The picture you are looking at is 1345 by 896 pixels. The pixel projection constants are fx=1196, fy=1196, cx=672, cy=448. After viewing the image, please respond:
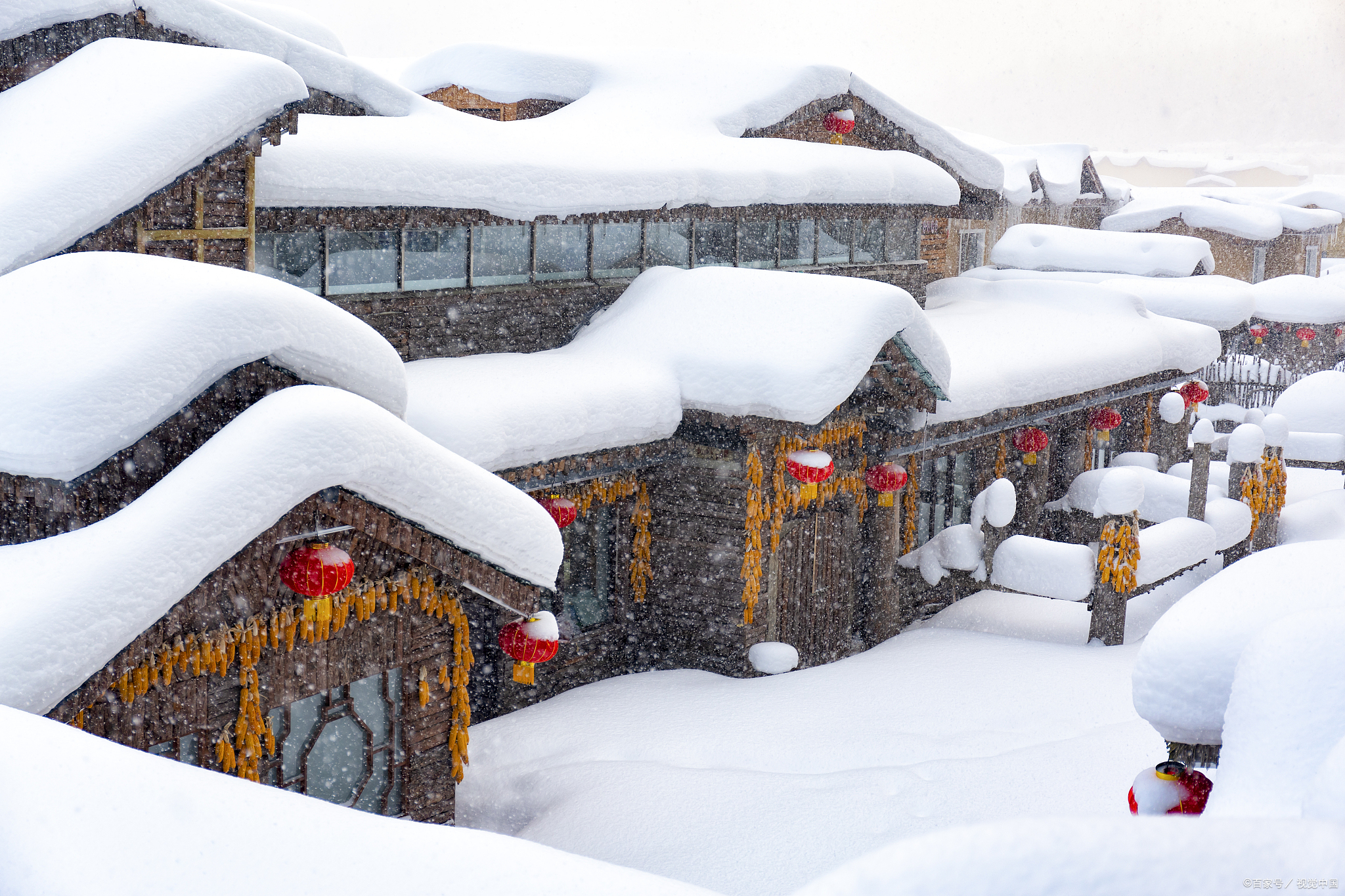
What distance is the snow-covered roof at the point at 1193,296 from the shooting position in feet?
67.5

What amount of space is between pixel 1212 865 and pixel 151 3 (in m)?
8.89

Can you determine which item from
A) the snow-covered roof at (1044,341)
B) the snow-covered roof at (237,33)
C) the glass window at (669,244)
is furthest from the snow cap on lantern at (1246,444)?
the snow-covered roof at (237,33)

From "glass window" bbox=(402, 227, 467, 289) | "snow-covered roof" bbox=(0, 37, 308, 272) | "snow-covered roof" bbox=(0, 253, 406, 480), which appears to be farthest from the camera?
"glass window" bbox=(402, 227, 467, 289)

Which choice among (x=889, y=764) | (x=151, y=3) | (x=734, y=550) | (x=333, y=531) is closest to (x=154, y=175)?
(x=151, y=3)

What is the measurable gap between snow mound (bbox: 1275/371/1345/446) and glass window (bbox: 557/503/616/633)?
1296 centimetres

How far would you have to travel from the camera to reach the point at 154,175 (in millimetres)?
7137

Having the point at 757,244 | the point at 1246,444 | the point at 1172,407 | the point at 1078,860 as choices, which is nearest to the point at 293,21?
the point at 757,244

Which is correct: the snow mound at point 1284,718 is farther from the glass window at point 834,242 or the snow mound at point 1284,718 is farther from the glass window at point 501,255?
the glass window at point 834,242

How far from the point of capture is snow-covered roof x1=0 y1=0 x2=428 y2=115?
324 inches

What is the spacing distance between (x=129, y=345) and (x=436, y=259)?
483 centimetres

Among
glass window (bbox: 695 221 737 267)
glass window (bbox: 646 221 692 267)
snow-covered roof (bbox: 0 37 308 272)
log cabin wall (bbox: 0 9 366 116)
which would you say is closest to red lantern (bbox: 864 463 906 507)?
glass window (bbox: 695 221 737 267)

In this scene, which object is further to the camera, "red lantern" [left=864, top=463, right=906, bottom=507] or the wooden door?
"red lantern" [left=864, top=463, right=906, bottom=507]

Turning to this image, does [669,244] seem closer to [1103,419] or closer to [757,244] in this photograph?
[757,244]

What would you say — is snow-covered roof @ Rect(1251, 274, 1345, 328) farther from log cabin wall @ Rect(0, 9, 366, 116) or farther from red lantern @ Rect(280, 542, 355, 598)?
red lantern @ Rect(280, 542, 355, 598)
